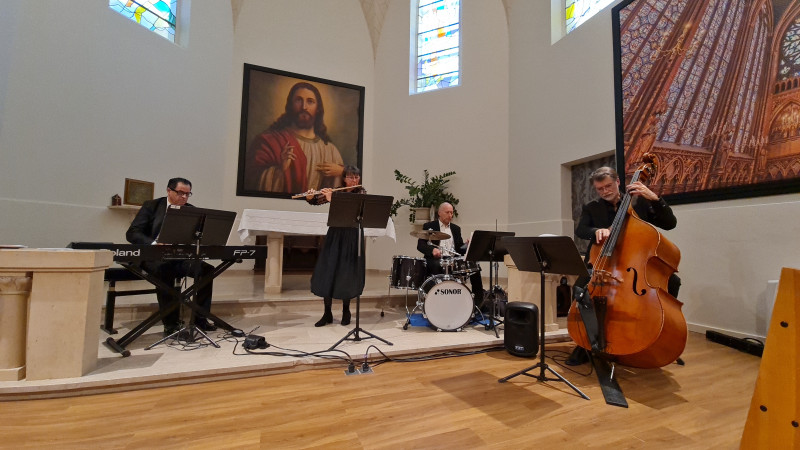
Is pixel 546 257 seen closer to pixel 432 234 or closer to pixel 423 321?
pixel 432 234

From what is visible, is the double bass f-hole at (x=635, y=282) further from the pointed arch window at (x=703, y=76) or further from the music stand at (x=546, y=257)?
the pointed arch window at (x=703, y=76)

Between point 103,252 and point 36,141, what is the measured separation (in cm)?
379

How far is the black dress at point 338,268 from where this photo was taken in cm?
348

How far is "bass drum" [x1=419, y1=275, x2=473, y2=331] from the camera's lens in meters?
3.39

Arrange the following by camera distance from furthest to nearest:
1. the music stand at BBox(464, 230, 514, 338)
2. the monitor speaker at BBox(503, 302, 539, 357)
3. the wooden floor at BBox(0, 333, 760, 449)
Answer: the music stand at BBox(464, 230, 514, 338) → the monitor speaker at BBox(503, 302, 539, 357) → the wooden floor at BBox(0, 333, 760, 449)

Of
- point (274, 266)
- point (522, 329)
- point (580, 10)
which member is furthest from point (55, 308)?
point (580, 10)

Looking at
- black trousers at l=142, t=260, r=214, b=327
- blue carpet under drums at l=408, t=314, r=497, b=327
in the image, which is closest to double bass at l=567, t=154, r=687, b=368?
blue carpet under drums at l=408, t=314, r=497, b=327

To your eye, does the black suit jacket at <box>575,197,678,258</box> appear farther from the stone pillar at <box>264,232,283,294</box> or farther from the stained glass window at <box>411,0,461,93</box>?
the stained glass window at <box>411,0,461,93</box>

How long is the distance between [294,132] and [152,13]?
9.70ft

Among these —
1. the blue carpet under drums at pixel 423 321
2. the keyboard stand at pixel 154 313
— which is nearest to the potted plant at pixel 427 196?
the blue carpet under drums at pixel 423 321

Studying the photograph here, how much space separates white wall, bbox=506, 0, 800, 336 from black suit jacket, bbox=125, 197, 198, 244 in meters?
5.18

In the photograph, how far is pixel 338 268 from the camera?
11.6 ft

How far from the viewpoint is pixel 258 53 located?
741 cm

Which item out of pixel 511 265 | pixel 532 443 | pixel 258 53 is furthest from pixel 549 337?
pixel 258 53
